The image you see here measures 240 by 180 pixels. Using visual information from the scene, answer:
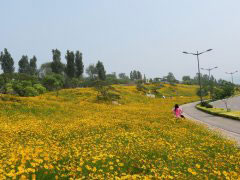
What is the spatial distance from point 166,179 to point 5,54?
3986 inches

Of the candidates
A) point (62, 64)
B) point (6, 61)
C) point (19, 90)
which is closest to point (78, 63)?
point (62, 64)

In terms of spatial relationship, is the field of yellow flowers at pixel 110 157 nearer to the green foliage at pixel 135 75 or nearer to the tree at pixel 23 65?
the tree at pixel 23 65

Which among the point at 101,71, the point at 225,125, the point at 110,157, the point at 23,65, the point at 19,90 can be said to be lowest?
the point at 225,125

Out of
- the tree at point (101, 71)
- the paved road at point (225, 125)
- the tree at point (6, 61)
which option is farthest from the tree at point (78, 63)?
the paved road at point (225, 125)

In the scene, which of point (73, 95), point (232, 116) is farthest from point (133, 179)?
point (73, 95)

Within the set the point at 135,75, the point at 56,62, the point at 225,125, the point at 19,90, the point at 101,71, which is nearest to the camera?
the point at 225,125

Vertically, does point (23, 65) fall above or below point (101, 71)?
above

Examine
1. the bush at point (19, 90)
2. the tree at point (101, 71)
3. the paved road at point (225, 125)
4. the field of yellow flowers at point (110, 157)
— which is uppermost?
the tree at point (101, 71)

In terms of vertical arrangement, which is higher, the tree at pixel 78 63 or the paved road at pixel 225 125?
the tree at pixel 78 63

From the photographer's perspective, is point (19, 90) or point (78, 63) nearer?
point (19, 90)

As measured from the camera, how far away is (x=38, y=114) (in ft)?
70.5

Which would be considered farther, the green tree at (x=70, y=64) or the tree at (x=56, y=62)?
the tree at (x=56, y=62)

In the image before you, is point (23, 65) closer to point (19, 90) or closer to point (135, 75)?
point (19, 90)

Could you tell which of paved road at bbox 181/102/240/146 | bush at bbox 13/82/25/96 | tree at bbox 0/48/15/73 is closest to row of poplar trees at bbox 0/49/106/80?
tree at bbox 0/48/15/73
